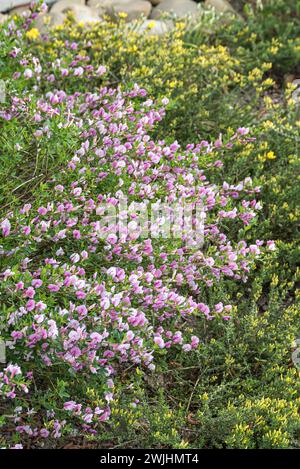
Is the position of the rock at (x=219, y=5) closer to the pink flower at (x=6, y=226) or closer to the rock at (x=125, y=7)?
the rock at (x=125, y=7)

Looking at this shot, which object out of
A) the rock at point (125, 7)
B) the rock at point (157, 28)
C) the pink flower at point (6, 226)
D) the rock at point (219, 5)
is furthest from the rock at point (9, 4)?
the pink flower at point (6, 226)

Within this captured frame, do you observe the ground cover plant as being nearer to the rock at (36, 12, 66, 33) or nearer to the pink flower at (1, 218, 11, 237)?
the pink flower at (1, 218, 11, 237)

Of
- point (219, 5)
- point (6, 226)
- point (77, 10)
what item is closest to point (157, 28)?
point (77, 10)

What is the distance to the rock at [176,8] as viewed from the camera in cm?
621

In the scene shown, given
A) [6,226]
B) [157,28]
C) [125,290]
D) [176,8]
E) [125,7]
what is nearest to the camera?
[6,226]

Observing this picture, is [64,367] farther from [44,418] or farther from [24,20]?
[24,20]

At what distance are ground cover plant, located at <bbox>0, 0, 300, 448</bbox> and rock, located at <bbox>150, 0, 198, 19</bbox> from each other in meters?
2.07

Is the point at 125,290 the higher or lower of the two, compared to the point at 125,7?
lower

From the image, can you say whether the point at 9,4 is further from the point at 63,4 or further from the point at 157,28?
the point at 157,28

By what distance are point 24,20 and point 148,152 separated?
1137 mm

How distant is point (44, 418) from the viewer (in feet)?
10.0

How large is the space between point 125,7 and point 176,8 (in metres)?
0.52

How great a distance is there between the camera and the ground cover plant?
110 inches

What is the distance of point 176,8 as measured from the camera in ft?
20.6
